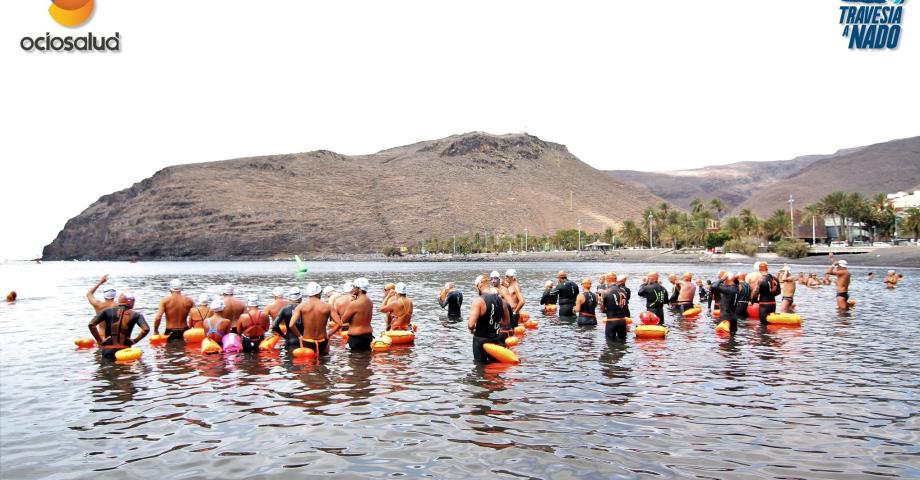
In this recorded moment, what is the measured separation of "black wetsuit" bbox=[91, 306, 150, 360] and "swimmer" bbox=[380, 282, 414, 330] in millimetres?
6387

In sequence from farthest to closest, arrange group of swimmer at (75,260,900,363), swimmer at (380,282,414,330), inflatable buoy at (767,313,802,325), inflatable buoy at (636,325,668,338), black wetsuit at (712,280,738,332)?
inflatable buoy at (767,313,802,325) → black wetsuit at (712,280,738,332) → inflatable buoy at (636,325,668,338) → swimmer at (380,282,414,330) → group of swimmer at (75,260,900,363)

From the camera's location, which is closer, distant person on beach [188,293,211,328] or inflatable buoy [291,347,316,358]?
inflatable buoy [291,347,316,358]

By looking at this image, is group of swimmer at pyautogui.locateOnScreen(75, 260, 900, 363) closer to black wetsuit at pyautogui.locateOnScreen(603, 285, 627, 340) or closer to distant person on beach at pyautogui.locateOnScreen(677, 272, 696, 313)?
black wetsuit at pyautogui.locateOnScreen(603, 285, 627, 340)

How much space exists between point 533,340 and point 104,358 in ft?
38.4

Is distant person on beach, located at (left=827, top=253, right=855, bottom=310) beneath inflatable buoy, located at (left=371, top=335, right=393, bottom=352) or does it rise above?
above

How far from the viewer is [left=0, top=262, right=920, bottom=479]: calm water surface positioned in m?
8.33

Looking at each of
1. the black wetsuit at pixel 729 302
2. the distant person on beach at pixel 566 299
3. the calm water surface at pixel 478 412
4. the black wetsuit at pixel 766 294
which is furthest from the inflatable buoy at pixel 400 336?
the black wetsuit at pixel 766 294

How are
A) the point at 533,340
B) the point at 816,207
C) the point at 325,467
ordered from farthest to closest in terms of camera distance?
the point at 816,207
the point at 533,340
the point at 325,467

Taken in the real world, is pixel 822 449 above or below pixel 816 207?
below

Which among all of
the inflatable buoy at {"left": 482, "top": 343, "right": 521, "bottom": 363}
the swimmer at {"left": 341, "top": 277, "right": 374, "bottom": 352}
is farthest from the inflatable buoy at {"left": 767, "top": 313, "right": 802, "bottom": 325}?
the swimmer at {"left": 341, "top": 277, "right": 374, "bottom": 352}

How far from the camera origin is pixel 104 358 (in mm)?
15945

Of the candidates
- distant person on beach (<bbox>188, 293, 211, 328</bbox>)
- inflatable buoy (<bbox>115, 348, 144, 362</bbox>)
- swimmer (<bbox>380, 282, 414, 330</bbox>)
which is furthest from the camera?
distant person on beach (<bbox>188, 293, 211, 328</bbox>)

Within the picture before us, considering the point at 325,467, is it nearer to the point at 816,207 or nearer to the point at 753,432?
the point at 753,432

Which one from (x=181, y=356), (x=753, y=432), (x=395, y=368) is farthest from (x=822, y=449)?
(x=181, y=356)
